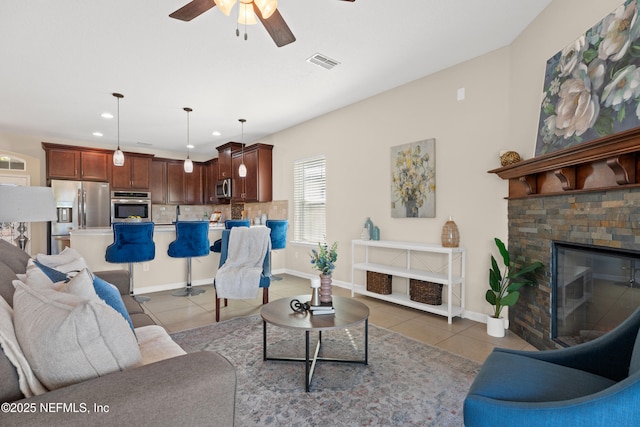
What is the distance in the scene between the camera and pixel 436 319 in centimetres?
339

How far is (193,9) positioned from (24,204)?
Result: 191 cm

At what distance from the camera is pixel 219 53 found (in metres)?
3.21

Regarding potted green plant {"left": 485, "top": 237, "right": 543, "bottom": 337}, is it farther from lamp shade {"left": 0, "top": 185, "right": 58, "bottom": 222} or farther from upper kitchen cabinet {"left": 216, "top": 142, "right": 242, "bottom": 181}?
upper kitchen cabinet {"left": 216, "top": 142, "right": 242, "bottom": 181}

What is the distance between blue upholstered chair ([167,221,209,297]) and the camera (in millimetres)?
4195

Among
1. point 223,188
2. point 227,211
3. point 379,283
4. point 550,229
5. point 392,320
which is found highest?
point 223,188

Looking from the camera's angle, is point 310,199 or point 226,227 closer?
point 226,227

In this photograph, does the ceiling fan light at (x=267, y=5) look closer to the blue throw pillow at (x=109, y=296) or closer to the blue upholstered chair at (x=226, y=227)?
the blue throw pillow at (x=109, y=296)

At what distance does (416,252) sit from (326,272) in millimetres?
1826

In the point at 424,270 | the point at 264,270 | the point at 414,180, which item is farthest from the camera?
the point at 414,180

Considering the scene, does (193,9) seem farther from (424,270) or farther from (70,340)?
(424,270)

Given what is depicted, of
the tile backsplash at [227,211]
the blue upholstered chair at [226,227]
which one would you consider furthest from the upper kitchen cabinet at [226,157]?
the blue upholstered chair at [226,227]

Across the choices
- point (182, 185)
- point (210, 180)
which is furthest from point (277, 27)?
point (182, 185)

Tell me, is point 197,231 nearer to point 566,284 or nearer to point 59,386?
point 59,386

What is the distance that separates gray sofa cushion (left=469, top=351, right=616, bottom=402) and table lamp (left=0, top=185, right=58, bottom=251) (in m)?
3.11
